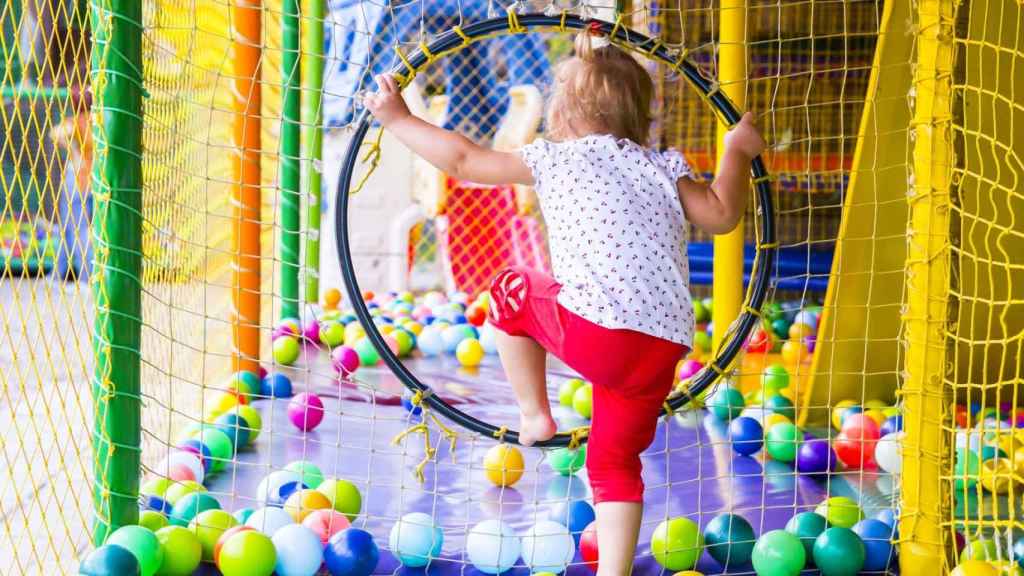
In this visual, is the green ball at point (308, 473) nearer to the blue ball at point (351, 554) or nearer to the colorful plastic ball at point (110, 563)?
the blue ball at point (351, 554)

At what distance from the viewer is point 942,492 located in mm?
2240

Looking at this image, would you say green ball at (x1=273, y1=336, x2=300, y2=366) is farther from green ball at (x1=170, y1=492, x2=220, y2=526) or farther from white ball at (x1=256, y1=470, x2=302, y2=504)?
green ball at (x1=170, y1=492, x2=220, y2=526)

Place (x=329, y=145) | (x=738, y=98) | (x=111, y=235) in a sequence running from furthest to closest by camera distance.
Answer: (x=329, y=145) → (x=738, y=98) → (x=111, y=235)

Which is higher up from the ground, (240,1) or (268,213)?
(240,1)

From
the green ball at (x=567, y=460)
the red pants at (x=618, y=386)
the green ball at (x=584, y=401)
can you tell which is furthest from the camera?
the green ball at (x=584, y=401)

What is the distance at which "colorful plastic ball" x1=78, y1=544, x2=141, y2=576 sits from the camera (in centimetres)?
202

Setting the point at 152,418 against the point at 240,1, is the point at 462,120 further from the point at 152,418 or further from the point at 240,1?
the point at 152,418

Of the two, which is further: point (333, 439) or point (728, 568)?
point (333, 439)

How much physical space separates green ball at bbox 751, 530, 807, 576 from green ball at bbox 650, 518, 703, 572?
5.2 inches

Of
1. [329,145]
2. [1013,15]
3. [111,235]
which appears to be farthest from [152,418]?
[329,145]

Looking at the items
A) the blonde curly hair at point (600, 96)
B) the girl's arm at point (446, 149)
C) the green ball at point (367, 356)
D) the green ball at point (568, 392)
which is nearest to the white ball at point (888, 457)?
the green ball at point (568, 392)

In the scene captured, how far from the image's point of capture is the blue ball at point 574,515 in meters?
2.53

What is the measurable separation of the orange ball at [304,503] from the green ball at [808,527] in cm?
106

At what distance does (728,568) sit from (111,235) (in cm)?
147
